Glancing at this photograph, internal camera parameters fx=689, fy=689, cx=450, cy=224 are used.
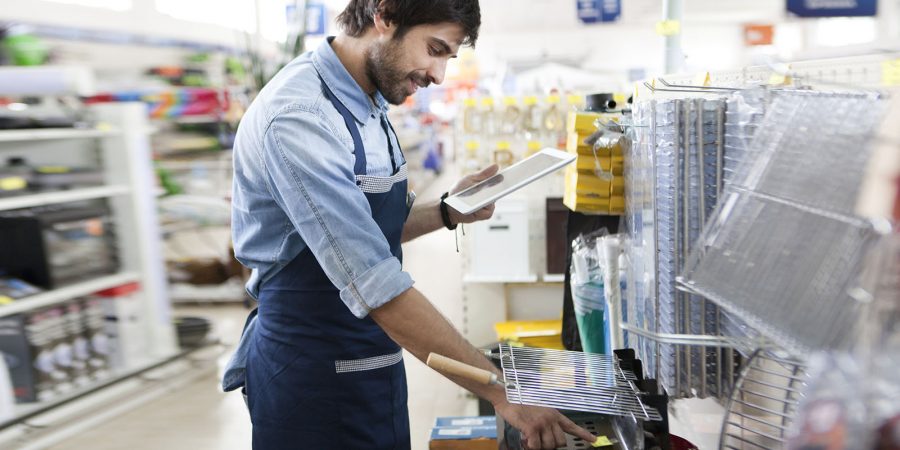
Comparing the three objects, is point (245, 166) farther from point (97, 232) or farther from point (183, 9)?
point (183, 9)

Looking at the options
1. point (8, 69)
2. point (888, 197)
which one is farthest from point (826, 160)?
point (8, 69)

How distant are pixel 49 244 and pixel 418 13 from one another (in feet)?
10.4

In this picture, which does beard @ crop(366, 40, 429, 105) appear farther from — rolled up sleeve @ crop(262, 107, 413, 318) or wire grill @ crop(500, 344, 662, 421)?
wire grill @ crop(500, 344, 662, 421)

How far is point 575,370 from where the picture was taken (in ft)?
4.65

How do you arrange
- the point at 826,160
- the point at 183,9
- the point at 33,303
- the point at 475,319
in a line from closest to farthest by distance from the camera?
the point at 826,160
the point at 33,303
the point at 475,319
the point at 183,9

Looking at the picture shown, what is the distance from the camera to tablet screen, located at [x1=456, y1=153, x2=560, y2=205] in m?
1.71

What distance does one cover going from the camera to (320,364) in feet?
5.30

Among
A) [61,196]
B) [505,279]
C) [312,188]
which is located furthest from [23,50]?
[312,188]

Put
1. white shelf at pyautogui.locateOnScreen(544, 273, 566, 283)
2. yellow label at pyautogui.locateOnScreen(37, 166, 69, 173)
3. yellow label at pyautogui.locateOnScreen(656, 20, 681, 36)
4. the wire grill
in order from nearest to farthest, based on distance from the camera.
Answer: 1. the wire grill
2. yellow label at pyautogui.locateOnScreen(656, 20, 681, 36)
3. yellow label at pyautogui.locateOnScreen(37, 166, 69, 173)
4. white shelf at pyautogui.locateOnScreen(544, 273, 566, 283)

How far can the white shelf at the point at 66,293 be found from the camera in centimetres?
360

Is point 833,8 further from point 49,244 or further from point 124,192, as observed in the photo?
point 49,244

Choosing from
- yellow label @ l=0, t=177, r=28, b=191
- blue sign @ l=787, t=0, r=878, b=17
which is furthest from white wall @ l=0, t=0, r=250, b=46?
blue sign @ l=787, t=0, r=878, b=17

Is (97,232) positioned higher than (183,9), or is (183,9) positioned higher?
(183,9)

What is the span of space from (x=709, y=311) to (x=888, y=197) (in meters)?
0.71
